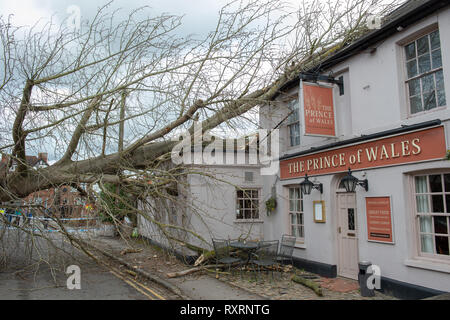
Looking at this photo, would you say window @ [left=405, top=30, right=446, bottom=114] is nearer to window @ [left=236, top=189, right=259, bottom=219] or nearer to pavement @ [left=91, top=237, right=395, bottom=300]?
pavement @ [left=91, top=237, right=395, bottom=300]

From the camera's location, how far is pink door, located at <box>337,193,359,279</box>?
8.77 m

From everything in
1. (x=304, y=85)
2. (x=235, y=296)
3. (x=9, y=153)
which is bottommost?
(x=235, y=296)

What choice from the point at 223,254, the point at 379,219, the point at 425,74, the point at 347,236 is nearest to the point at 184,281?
the point at 223,254

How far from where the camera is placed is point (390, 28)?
7.70 metres

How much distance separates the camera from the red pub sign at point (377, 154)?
22.0ft

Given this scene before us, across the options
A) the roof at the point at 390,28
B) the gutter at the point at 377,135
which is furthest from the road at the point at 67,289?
the roof at the point at 390,28

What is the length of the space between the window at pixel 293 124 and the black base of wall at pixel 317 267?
149 inches

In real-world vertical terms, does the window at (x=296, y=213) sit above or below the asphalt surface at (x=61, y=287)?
above

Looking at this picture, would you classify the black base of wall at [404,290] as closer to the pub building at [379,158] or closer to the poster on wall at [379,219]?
the pub building at [379,158]

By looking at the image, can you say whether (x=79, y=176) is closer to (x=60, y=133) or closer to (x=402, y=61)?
(x=60, y=133)

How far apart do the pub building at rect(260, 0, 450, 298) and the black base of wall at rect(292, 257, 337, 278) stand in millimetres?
31

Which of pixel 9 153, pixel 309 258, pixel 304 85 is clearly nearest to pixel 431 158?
pixel 304 85

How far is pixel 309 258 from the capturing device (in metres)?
9.96
